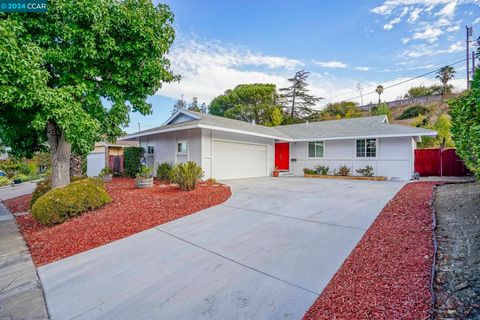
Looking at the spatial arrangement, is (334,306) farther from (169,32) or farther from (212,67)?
(212,67)

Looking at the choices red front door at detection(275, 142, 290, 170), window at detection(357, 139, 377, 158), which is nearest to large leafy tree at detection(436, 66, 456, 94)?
window at detection(357, 139, 377, 158)

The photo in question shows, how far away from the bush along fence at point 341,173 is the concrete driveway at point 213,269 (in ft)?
26.7

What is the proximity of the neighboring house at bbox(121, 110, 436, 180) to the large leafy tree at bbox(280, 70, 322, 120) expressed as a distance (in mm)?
21890

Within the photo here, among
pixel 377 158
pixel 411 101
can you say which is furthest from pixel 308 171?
pixel 411 101

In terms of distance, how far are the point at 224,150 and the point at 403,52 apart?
45.3 feet

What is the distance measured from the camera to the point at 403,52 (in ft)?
49.5

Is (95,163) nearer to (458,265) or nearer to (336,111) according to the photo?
(458,265)

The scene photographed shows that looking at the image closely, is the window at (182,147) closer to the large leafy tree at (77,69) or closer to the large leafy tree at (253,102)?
the large leafy tree at (77,69)

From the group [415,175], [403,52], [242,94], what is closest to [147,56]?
[415,175]

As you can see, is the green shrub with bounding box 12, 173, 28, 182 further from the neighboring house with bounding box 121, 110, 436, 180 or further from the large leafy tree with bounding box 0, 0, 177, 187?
the large leafy tree with bounding box 0, 0, 177, 187

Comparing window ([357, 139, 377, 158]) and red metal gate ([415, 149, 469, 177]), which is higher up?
window ([357, 139, 377, 158])

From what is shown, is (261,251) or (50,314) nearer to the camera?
(50,314)

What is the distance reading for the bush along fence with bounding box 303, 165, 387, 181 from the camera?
521 inches

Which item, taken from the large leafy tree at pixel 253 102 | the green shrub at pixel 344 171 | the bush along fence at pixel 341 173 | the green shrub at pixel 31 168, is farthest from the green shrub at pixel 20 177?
the green shrub at pixel 344 171
